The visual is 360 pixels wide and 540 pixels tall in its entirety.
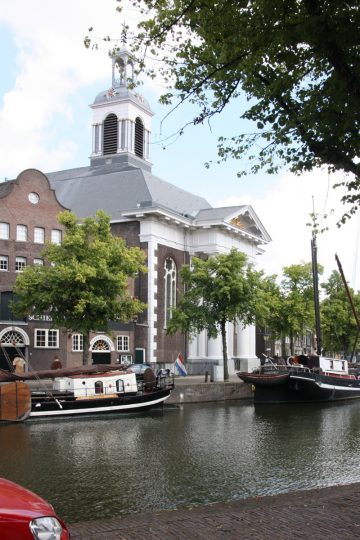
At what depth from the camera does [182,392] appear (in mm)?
37094

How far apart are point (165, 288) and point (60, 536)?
52363 mm

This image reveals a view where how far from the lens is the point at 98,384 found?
31812 millimetres

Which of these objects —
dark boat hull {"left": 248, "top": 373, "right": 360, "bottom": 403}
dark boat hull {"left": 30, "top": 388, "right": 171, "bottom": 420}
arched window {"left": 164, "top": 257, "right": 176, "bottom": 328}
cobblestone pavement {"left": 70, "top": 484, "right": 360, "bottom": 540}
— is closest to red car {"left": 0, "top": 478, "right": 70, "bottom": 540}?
cobblestone pavement {"left": 70, "top": 484, "right": 360, "bottom": 540}

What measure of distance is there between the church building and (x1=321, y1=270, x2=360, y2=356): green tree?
10.7 meters

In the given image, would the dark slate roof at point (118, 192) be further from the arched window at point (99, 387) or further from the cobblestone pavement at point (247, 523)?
the cobblestone pavement at point (247, 523)

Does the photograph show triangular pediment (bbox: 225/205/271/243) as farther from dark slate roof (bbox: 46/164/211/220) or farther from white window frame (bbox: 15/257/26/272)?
white window frame (bbox: 15/257/26/272)

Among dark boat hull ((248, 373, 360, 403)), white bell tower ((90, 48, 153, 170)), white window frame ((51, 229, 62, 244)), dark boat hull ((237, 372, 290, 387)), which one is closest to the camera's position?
dark boat hull ((237, 372, 290, 387))

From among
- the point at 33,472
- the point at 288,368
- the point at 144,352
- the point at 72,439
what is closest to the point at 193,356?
the point at 144,352

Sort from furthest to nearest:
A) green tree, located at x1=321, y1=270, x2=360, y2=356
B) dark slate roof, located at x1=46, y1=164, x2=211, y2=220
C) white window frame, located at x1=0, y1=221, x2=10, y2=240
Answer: green tree, located at x1=321, y1=270, x2=360, y2=356, dark slate roof, located at x1=46, y1=164, x2=211, y2=220, white window frame, located at x1=0, y1=221, x2=10, y2=240

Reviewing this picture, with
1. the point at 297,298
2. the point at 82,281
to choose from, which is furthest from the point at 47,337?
the point at 297,298

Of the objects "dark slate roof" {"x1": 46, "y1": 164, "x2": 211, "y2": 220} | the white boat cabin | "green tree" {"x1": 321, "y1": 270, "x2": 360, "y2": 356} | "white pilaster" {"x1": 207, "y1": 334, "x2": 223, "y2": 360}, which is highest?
"dark slate roof" {"x1": 46, "y1": 164, "x2": 211, "y2": 220}

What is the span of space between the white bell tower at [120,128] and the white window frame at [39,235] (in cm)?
2188

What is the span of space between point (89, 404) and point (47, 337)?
1490 cm

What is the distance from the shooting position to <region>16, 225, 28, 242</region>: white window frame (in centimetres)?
4384
